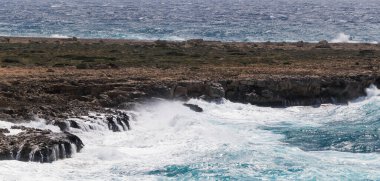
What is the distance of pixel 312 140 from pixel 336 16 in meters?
109

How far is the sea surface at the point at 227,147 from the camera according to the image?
29.8 metres

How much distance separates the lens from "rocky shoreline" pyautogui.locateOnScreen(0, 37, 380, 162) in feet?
121

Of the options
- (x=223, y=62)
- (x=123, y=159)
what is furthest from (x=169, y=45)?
(x=123, y=159)

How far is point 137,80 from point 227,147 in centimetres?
1362

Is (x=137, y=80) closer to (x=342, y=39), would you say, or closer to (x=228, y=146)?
(x=228, y=146)

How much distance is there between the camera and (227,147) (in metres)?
34.4

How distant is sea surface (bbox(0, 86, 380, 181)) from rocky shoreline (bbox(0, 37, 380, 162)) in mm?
999

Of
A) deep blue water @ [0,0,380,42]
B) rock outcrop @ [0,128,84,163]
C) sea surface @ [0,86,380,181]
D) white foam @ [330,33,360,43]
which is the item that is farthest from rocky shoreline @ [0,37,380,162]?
deep blue water @ [0,0,380,42]

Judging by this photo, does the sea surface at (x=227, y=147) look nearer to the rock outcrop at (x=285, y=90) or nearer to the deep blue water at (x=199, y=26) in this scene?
the rock outcrop at (x=285, y=90)

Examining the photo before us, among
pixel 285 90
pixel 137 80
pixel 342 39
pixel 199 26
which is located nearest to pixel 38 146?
pixel 137 80

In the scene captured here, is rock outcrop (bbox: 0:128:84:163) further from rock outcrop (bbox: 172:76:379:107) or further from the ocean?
rock outcrop (bbox: 172:76:379:107)

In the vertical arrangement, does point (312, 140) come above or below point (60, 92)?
below

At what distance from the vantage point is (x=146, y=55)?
2463 inches

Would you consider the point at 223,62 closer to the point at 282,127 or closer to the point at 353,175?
the point at 282,127
